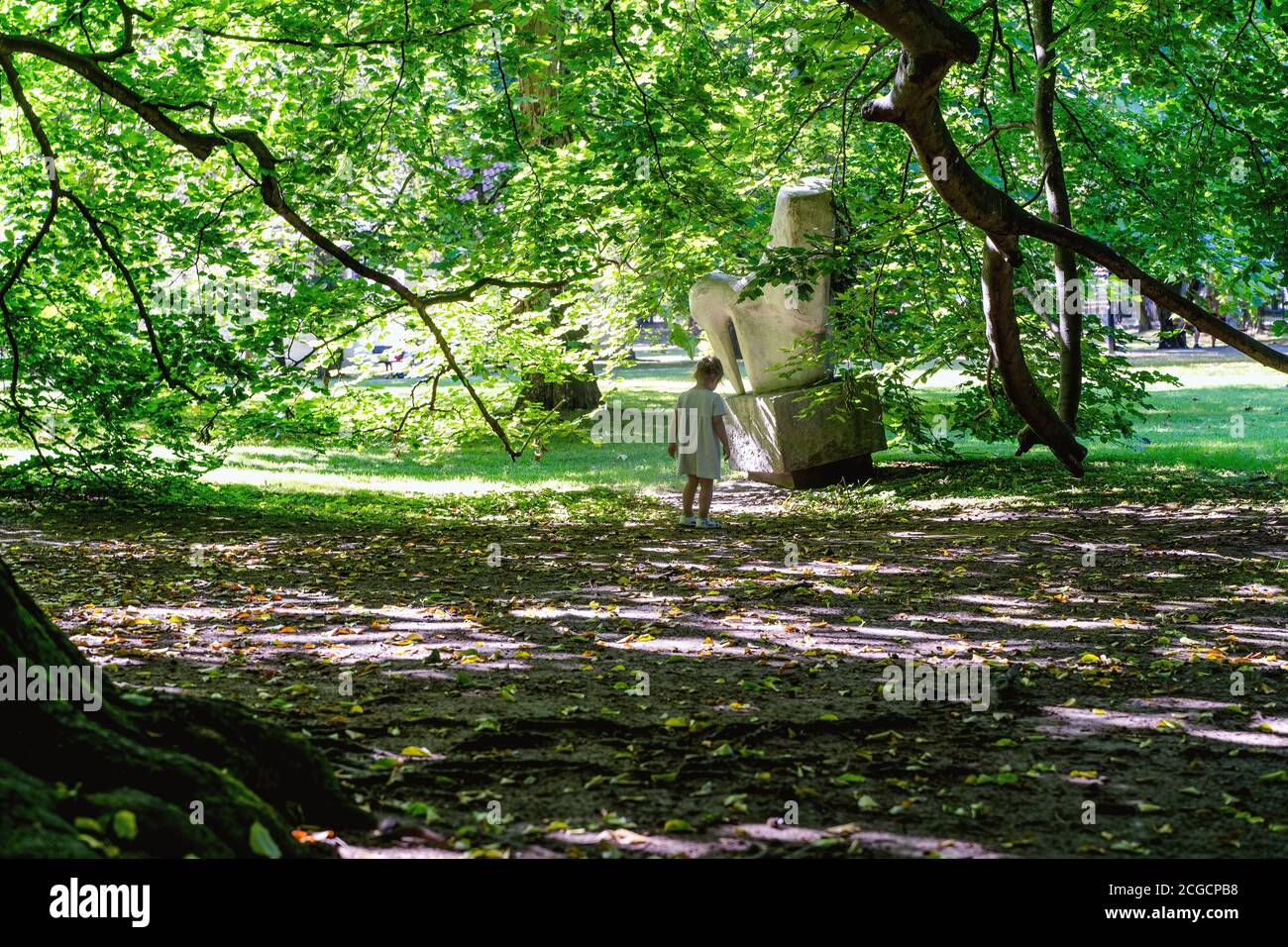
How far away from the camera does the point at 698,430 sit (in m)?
12.2

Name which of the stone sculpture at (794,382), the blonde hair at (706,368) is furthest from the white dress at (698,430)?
the stone sculpture at (794,382)

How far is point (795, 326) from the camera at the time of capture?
16281 millimetres

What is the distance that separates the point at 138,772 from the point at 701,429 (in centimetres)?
915

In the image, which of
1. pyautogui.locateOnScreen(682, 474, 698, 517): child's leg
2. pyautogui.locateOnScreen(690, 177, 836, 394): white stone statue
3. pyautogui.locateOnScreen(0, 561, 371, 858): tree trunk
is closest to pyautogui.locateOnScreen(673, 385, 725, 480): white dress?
pyautogui.locateOnScreen(682, 474, 698, 517): child's leg

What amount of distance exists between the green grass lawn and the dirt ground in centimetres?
436

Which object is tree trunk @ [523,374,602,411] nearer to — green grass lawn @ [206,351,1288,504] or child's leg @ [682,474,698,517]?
green grass lawn @ [206,351,1288,504]

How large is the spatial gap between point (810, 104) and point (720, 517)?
520 cm

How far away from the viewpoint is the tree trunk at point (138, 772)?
3.06m

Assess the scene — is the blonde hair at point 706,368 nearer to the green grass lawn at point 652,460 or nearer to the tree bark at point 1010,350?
the tree bark at point 1010,350

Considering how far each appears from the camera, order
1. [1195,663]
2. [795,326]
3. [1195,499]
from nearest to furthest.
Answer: [1195,663] < [1195,499] < [795,326]

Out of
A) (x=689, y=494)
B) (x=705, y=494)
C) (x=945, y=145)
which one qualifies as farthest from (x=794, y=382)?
A: (x=945, y=145)

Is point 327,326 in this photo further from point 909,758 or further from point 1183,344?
point 1183,344

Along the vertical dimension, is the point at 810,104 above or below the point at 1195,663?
above
